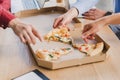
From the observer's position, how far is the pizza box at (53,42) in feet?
3.02

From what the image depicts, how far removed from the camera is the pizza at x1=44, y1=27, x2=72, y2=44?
1.11 meters

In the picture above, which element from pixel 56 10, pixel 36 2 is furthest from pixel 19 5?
pixel 56 10

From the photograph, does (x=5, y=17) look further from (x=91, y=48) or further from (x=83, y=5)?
(x=83, y=5)

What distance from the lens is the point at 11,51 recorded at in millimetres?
1062

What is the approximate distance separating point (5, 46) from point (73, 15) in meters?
0.43

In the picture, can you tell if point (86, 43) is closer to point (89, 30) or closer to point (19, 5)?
point (89, 30)

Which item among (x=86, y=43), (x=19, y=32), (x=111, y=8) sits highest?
(x=19, y=32)

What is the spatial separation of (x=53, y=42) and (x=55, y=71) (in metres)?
0.22

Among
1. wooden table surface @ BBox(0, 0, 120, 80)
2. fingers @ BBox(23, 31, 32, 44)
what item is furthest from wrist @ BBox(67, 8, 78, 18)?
fingers @ BBox(23, 31, 32, 44)

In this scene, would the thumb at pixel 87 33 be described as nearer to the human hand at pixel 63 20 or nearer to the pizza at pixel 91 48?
the pizza at pixel 91 48

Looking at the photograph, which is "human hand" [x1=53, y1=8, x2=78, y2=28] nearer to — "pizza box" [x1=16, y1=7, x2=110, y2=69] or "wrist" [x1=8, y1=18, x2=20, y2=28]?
"pizza box" [x1=16, y1=7, x2=110, y2=69]

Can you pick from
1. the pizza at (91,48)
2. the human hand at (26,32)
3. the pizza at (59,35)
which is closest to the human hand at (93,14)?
the pizza at (59,35)

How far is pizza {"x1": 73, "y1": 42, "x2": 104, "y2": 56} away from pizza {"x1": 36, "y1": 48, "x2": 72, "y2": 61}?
0.05 m

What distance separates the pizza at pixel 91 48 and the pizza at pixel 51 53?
5 centimetres
